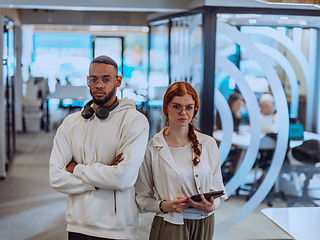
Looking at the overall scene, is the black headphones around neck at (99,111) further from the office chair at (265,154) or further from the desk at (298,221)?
the office chair at (265,154)

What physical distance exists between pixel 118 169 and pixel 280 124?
8.33ft

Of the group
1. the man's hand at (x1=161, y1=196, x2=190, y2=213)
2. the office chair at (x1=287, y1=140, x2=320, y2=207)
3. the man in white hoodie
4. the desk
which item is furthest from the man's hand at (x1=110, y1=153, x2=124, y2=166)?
the office chair at (x1=287, y1=140, x2=320, y2=207)

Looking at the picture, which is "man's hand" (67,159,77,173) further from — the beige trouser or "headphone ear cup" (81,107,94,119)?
the beige trouser

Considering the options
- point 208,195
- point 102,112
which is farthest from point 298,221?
point 102,112

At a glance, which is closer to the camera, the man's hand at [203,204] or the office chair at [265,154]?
the man's hand at [203,204]

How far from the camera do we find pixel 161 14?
15.4 feet

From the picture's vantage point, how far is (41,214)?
14.3 feet

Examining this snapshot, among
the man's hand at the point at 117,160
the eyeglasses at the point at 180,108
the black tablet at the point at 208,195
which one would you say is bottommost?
the black tablet at the point at 208,195

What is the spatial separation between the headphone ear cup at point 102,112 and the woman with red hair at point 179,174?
0.30m

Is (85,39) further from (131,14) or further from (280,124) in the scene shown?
(280,124)

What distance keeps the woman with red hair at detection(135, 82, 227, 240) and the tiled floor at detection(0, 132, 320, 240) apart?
1862mm

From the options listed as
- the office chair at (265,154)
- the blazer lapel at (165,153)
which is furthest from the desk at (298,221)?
the office chair at (265,154)

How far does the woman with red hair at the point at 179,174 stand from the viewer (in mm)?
1924

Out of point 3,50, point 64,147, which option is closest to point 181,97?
point 64,147
